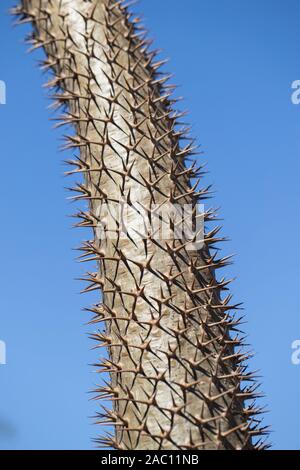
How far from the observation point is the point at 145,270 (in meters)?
4.74

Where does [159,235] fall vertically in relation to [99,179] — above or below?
below

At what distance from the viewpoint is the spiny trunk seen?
438cm

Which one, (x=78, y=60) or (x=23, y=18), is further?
(x=23, y=18)

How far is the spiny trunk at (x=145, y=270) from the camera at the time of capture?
4.38 metres

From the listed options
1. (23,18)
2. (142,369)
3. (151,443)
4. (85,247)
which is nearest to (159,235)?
(85,247)

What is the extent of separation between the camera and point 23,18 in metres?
6.90

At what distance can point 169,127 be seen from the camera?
5633 mm

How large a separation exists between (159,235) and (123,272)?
0.39 m

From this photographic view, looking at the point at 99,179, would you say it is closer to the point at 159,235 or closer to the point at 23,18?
the point at 159,235
